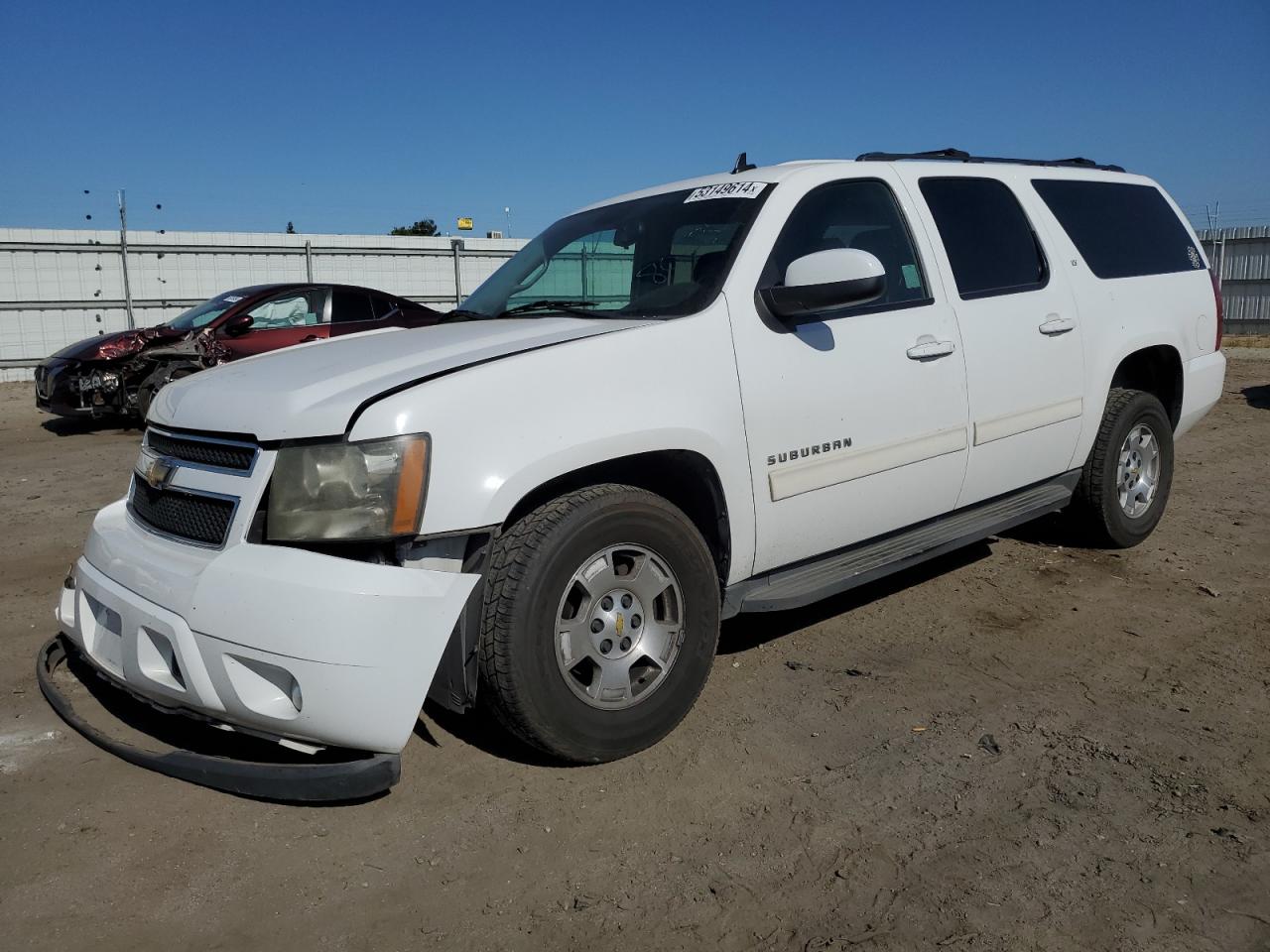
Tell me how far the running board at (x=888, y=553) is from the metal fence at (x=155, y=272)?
17383mm

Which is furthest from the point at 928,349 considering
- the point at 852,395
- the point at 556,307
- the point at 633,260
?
the point at 556,307

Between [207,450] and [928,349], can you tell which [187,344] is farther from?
[928,349]

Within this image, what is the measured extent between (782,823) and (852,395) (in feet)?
5.12

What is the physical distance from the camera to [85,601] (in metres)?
3.25

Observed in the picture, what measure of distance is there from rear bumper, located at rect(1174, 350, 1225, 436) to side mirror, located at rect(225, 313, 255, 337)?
8972mm

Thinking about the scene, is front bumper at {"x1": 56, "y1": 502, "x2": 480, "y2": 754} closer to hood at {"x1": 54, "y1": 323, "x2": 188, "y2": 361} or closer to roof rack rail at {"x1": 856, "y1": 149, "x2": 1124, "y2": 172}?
roof rack rail at {"x1": 856, "y1": 149, "x2": 1124, "y2": 172}

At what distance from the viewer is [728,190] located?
3908 mm

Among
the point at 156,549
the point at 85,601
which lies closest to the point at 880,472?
the point at 156,549

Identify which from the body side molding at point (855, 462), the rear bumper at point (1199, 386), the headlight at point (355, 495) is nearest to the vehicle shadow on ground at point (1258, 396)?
the rear bumper at point (1199, 386)

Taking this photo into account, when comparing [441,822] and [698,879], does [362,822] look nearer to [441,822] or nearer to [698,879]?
[441,822]

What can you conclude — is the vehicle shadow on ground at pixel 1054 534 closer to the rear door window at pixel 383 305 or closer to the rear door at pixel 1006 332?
the rear door at pixel 1006 332

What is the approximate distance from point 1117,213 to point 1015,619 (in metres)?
2.26

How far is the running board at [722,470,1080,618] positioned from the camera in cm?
357

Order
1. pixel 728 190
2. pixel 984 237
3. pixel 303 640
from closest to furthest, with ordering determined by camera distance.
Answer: pixel 303 640 → pixel 728 190 → pixel 984 237
